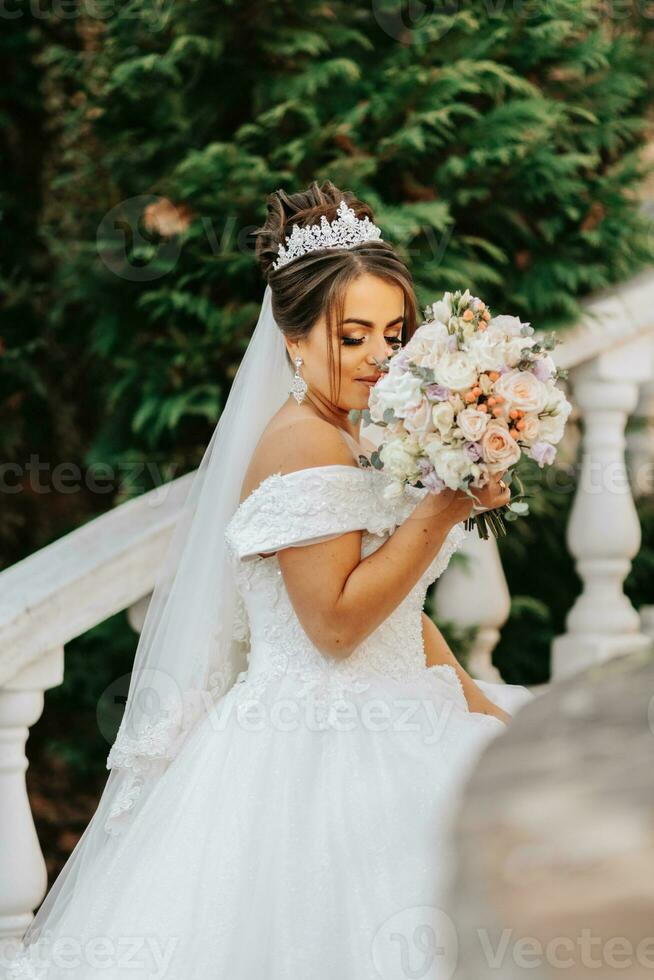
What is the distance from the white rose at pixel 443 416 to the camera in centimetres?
240

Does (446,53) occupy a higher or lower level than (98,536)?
higher

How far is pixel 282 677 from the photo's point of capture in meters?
2.71

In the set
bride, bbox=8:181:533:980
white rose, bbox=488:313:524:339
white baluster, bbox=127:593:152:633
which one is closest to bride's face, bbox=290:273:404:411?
bride, bbox=8:181:533:980

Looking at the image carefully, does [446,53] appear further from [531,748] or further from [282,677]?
[531,748]

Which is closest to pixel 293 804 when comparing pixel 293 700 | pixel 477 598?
pixel 293 700

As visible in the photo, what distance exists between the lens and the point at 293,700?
8.73ft

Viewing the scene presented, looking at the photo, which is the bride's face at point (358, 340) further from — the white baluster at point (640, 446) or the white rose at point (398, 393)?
the white baluster at point (640, 446)

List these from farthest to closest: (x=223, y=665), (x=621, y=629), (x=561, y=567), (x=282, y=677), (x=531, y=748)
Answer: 1. (x=561, y=567)
2. (x=621, y=629)
3. (x=223, y=665)
4. (x=282, y=677)
5. (x=531, y=748)

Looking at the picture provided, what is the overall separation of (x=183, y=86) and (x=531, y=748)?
399 cm

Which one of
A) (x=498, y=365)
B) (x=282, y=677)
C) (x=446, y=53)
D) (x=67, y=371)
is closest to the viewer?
(x=498, y=365)

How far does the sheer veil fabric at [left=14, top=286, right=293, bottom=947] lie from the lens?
110 inches

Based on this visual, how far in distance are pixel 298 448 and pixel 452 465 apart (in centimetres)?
42

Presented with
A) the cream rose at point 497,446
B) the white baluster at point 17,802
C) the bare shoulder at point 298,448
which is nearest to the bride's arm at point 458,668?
the bare shoulder at point 298,448

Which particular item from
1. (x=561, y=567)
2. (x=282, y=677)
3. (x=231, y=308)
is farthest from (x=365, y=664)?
(x=561, y=567)
